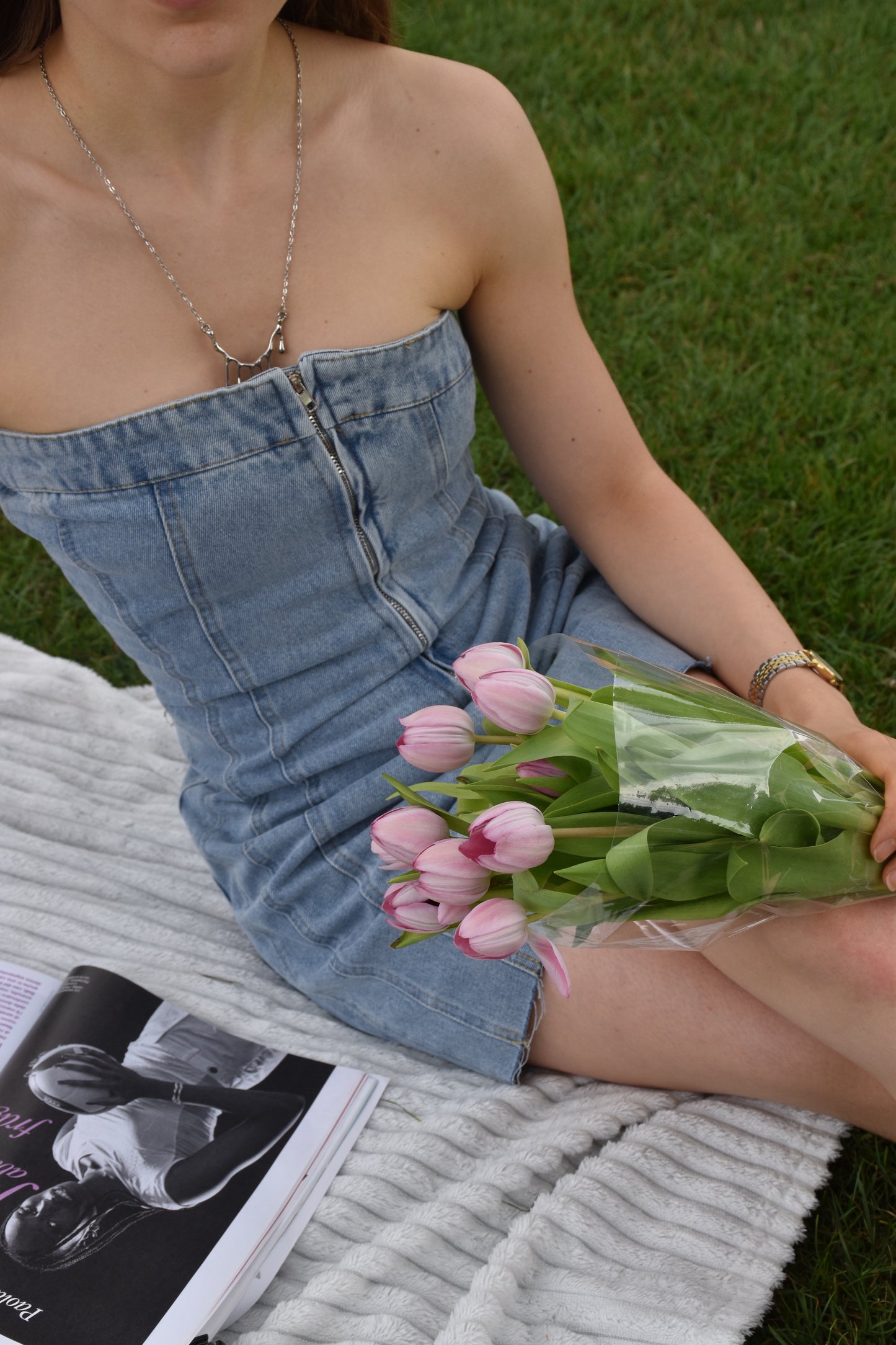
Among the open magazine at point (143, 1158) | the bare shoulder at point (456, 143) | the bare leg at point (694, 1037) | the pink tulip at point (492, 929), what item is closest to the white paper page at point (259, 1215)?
the open magazine at point (143, 1158)

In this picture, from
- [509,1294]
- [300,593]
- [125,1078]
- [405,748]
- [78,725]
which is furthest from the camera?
[78,725]

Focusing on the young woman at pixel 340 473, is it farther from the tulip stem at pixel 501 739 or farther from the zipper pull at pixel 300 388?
the tulip stem at pixel 501 739

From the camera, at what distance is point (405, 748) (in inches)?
36.1

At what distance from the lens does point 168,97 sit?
123 centimetres

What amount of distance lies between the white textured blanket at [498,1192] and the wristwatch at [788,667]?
0.51 metres

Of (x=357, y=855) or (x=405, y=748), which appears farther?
(x=357, y=855)

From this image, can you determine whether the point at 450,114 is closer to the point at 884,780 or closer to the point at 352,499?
the point at 352,499

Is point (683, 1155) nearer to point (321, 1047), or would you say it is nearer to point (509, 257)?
point (321, 1047)

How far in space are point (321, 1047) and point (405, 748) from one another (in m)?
0.78

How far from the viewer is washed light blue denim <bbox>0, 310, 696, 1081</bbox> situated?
1.28 meters

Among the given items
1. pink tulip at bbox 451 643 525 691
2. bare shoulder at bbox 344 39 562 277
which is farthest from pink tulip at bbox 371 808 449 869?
bare shoulder at bbox 344 39 562 277

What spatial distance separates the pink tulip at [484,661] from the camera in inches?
35.3

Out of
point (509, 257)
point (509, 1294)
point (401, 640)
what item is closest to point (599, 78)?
point (509, 257)

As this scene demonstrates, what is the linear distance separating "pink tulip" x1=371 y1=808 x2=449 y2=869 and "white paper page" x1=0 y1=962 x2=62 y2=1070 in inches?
34.9
